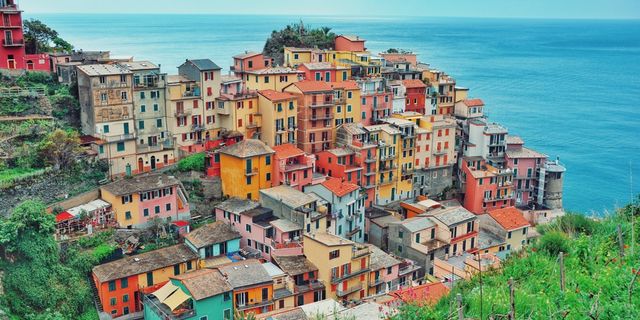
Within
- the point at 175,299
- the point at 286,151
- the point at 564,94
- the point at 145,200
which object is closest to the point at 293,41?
the point at 286,151

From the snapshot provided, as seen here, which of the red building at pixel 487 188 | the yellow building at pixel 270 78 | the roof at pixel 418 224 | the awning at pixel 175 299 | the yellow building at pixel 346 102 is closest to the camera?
the awning at pixel 175 299

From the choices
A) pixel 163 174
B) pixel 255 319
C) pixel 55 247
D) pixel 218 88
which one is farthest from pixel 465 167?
pixel 55 247

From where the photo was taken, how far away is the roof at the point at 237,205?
32.6 metres

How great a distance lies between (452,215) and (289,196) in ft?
30.5

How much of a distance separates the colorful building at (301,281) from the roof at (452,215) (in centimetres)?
906

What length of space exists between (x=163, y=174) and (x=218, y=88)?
22.9 feet

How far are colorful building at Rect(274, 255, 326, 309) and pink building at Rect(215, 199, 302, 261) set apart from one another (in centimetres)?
98

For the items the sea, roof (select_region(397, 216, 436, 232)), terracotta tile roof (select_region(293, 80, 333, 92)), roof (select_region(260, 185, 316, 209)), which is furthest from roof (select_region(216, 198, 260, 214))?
the sea

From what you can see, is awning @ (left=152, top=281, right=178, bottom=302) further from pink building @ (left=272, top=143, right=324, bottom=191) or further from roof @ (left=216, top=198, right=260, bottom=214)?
pink building @ (left=272, top=143, right=324, bottom=191)

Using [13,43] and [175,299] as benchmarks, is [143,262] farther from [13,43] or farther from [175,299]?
[13,43]

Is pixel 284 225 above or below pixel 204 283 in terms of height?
above

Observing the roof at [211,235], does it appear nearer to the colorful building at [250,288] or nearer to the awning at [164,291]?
the colorful building at [250,288]

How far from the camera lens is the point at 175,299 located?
24906mm

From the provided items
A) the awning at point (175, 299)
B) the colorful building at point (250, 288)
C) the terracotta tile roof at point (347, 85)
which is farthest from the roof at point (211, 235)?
the terracotta tile roof at point (347, 85)
